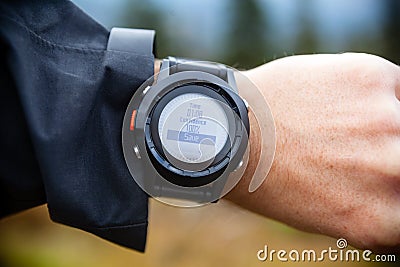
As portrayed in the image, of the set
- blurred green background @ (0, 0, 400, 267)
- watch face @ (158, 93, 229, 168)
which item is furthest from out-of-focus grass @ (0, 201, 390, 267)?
watch face @ (158, 93, 229, 168)

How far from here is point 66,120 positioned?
84 centimetres

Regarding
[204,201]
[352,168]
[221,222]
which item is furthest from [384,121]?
[221,222]

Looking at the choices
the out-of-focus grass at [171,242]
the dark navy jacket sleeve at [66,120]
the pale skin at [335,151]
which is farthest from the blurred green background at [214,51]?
the dark navy jacket sleeve at [66,120]

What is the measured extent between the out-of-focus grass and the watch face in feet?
Result: 4.54

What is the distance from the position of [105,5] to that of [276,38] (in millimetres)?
1349

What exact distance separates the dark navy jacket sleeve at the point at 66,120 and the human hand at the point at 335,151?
0.72ft

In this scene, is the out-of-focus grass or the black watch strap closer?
the black watch strap

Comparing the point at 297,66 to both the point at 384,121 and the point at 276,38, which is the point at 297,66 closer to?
the point at 384,121

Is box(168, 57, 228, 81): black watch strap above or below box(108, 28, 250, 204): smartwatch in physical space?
above

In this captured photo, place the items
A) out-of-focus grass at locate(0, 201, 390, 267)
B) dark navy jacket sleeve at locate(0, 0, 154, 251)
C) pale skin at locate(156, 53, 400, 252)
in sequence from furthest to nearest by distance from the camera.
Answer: out-of-focus grass at locate(0, 201, 390, 267)
pale skin at locate(156, 53, 400, 252)
dark navy jacket sleeve at locate(0, 0, 154, 251)

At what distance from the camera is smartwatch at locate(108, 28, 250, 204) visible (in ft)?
2.94

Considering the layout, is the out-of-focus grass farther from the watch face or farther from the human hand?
the watch face

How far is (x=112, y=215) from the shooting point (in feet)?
2.89

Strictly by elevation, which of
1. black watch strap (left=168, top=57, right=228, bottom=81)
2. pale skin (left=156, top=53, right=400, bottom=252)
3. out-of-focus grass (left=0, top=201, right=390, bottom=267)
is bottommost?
out-of-focus grass (left=0, top=201, right=390, bottom=267)
